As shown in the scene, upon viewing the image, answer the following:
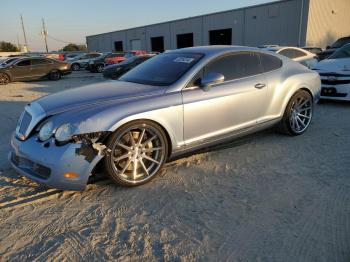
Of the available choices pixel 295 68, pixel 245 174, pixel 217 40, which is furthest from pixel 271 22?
pixel 245 174

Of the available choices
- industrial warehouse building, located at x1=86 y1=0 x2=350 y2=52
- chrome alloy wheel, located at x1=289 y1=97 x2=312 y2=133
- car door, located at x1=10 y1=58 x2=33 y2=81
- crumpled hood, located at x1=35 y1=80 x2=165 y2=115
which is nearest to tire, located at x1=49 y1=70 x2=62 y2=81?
car door, located at x1=10 y1=58 x2=33 y2=81

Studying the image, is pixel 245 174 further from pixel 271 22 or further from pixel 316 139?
pixel 271 22

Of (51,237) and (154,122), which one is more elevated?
(154,122)

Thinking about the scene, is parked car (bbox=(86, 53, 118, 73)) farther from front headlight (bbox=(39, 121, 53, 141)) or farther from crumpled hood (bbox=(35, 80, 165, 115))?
front headlight (bbox=(39, 121, 53, 141))

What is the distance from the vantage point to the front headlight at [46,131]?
3.20m

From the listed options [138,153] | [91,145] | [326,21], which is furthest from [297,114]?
[326,21]

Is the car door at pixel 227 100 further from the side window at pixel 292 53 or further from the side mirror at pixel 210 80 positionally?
the side window at pixel 292 53

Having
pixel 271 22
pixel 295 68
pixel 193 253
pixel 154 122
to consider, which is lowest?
pixel 193 253

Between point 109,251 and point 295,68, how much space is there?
4.23 meters

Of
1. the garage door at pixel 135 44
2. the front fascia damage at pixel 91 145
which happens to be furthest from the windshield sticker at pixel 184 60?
the garage door at pixel 135 44

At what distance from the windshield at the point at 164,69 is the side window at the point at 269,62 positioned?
1125 mm

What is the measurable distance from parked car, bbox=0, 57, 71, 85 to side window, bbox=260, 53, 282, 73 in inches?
562

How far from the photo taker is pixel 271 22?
29.2 m

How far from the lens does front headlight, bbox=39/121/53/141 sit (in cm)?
320
